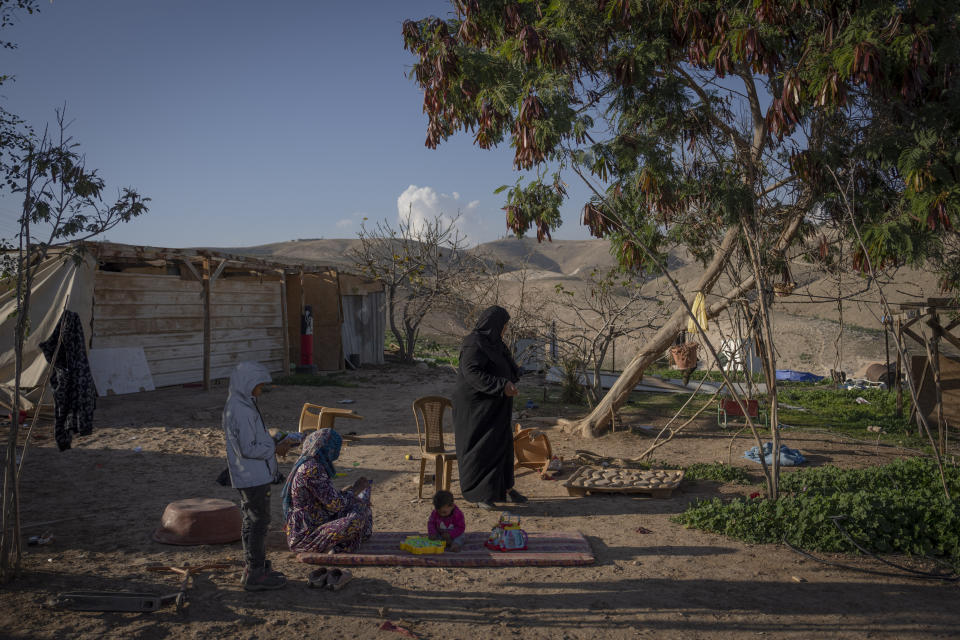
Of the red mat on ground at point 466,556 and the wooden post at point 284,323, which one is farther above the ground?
the wooden post at point 284,323

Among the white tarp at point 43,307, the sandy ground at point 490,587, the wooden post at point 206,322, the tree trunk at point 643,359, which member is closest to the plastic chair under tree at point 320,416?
the sandy ground at point 490,587

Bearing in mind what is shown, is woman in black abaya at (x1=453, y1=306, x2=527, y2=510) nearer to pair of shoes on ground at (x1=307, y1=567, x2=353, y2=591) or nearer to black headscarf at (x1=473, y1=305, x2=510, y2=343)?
black headscarf at (x1=473, y1=305, x2=510, y2=343)

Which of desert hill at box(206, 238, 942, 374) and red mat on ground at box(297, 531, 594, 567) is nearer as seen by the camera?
red mat on ground at box(297, 531, 594, 567)

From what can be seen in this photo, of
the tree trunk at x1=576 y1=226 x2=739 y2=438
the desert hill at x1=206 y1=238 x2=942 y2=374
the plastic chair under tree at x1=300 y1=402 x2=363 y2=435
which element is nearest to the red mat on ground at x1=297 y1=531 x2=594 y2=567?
the plastic chair under tree at x1=300 y1=402 x2=363 y2=435

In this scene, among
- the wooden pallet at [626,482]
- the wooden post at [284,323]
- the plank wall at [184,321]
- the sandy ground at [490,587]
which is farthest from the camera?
the wooden post at [284,323]

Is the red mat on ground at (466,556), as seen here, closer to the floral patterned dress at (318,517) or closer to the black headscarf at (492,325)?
the floral patterned dress at (318,517)

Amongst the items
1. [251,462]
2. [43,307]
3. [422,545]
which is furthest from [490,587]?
[43,307]

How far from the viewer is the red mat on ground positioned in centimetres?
408

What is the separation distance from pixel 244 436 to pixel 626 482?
3620mm

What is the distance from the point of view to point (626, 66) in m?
6.37

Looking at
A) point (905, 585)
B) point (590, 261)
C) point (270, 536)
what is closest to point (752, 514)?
point (905, 585)

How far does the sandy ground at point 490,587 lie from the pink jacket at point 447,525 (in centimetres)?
34

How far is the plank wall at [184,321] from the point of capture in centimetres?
1049

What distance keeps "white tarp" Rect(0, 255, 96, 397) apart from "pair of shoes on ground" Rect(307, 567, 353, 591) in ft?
21.6
